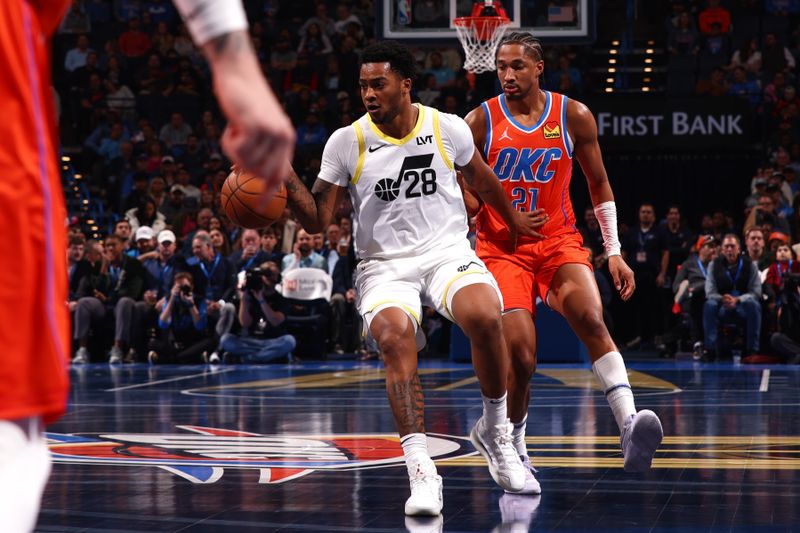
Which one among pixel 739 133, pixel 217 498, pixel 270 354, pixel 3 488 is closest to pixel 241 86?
pixel 3 488

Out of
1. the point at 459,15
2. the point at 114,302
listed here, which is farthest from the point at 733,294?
the point at 114,302

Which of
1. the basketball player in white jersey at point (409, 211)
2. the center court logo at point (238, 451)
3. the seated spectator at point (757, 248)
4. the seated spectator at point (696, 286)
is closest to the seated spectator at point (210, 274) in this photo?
the seated spectator at point (696, 286)

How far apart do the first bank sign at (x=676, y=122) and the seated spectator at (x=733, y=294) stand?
3513 millimetres

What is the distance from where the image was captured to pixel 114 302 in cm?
1561

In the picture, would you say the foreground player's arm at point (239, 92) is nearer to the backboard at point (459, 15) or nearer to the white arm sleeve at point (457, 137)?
the white arm sleeve at point (457, 137)

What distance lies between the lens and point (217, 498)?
5445mm

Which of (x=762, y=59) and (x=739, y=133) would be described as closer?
(x=739, y=133)

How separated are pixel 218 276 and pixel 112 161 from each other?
17.6ft

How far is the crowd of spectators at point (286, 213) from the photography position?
48.8 ft

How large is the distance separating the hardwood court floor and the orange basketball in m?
1.22

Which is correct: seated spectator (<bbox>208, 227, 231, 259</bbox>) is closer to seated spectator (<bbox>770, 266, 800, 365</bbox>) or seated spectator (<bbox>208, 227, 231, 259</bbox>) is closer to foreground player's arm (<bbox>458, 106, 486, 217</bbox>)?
seated spectator (<bbox>770, 266, 800, 365</bbox>)

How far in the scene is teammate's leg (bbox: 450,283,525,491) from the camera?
5.24 meters

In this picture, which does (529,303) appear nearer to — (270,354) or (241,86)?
(241,86)

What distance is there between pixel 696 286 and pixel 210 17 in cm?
1349
